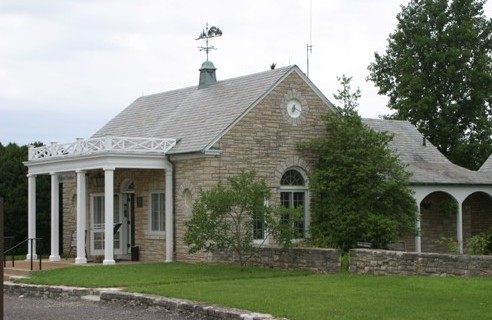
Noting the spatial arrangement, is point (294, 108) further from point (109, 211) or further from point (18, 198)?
point (18, 198)

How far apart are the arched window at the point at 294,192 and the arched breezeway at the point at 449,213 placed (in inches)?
159

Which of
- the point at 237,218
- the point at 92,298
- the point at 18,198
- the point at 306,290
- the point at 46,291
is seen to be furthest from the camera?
the point at 18,198

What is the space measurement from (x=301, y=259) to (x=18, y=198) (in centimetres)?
1483

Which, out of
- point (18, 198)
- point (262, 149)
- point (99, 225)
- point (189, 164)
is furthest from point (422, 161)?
point (18, 198)

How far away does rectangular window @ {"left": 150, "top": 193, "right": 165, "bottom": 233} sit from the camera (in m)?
26.9

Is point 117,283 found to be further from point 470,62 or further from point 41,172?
point 470,62

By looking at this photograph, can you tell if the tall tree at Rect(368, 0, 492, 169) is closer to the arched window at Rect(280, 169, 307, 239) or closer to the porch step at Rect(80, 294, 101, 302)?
the arched window at Rect(280, 169, 307, 239)

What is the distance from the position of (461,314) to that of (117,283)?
854 centimetres

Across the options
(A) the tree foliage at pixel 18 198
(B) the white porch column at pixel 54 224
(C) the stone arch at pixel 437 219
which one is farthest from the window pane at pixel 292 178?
(A) the tree foliage at pixel 18 198

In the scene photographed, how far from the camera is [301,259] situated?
21.6 meters

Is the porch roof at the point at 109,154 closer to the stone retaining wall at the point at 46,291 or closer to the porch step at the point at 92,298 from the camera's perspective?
the stone retaining wall at the point at 46,291

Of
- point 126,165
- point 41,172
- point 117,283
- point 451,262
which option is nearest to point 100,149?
point 126,165

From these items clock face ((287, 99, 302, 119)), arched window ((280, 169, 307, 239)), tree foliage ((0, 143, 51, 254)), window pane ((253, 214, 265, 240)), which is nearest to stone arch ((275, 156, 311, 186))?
arched window ((280, 169, 307, 239))

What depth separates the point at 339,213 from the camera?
1007 inches
